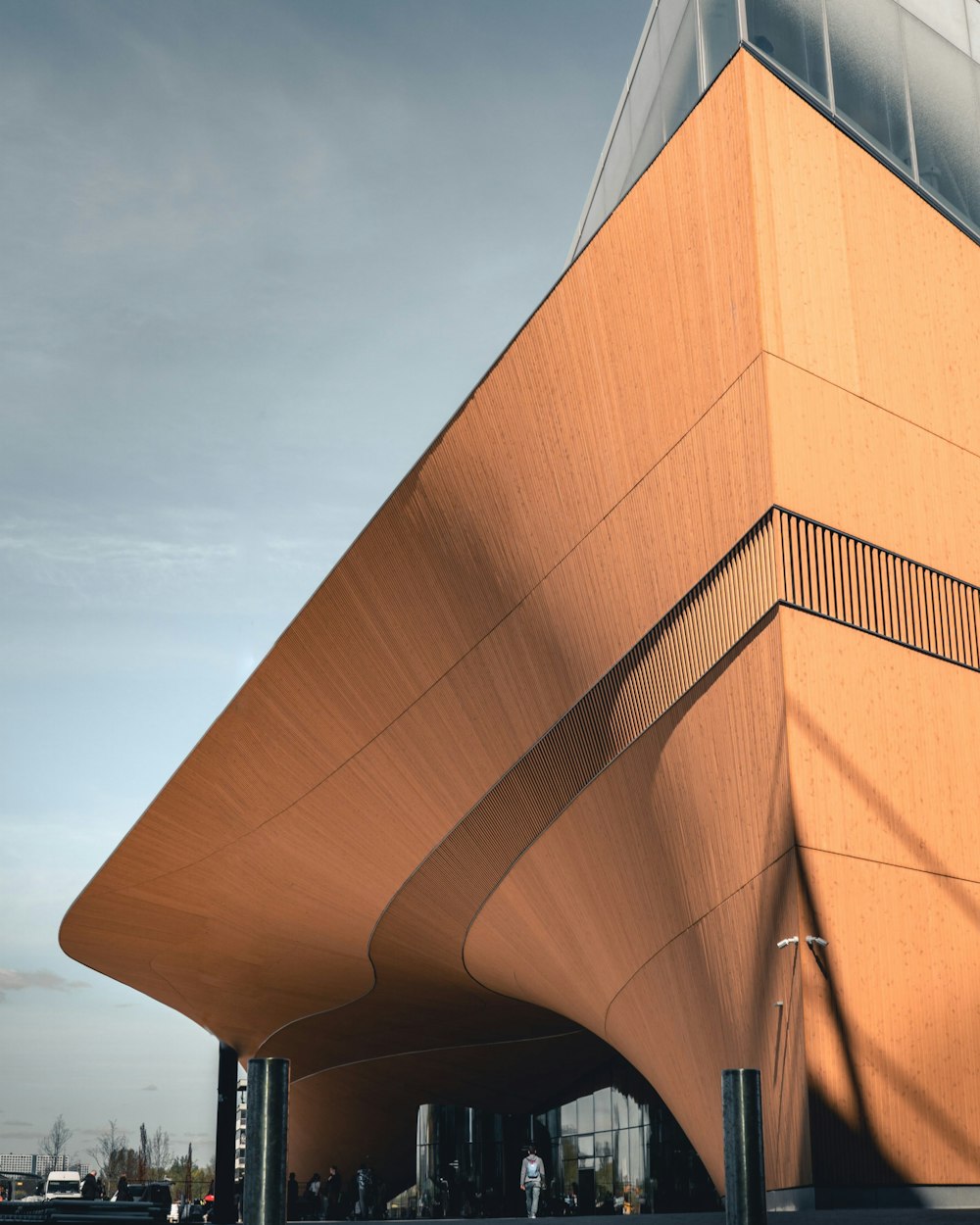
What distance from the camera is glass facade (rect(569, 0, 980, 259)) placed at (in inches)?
392

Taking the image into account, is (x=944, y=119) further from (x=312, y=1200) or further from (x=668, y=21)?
(x=312, y=1200)

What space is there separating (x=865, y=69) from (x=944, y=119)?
4.02ft

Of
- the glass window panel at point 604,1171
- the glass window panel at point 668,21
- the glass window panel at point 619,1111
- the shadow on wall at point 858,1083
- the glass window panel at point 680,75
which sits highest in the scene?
the glass window panel at point 668,21

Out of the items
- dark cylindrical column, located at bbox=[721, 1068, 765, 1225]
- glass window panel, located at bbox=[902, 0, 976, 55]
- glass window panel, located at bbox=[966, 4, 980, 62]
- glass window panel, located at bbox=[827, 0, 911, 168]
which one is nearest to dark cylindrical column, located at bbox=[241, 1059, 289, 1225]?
dark cylindrical column, located at bbox=[721, 1068, 765, 1225]

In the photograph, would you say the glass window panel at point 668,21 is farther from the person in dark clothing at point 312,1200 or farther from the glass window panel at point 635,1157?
the person in dark clothing at point 312,1200

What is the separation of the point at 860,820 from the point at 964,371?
4.15 meters

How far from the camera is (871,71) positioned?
10.7 m

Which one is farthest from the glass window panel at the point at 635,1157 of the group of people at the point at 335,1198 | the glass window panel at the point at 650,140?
the glass window panel at the point at 650,140

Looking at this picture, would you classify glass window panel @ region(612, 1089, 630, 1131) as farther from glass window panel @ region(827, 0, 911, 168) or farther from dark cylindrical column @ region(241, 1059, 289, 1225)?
dark cylindrical column @ region(241, 1059, 289, 1225)

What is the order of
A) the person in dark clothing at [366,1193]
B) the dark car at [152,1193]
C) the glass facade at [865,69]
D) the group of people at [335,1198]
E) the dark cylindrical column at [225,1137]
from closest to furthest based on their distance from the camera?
the glass facade at [865,69] → the dark car at [152,1193] → the group of people at [335,1198] → the person in dark clothing at [366,1193] → the dark cylindrical column at [225,1137]

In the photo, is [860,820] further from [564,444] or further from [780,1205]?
[564,444]

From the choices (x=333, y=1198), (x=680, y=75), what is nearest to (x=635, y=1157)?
(x=333, y=1198)

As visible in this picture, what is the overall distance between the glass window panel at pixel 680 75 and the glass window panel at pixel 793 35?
0.73 m

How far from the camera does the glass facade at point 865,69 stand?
9.95m
